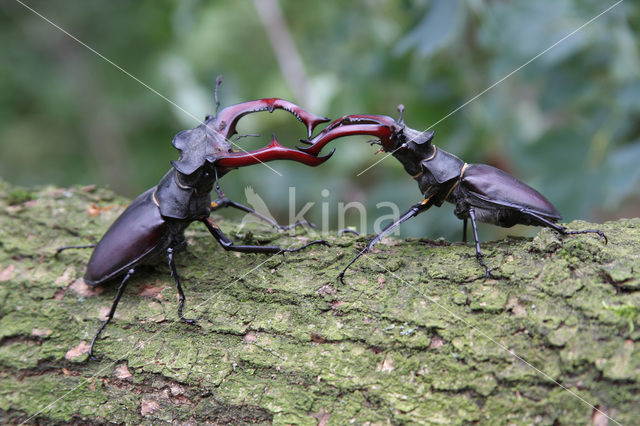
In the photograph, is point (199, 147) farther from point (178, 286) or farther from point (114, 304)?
point (114, 304)

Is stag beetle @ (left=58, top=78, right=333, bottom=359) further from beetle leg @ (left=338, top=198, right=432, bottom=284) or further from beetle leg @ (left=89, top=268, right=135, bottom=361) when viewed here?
beetle leg @ (left=338, top=198, right=432, bottom=284)

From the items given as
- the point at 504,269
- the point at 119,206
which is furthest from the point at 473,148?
the point at 119,206

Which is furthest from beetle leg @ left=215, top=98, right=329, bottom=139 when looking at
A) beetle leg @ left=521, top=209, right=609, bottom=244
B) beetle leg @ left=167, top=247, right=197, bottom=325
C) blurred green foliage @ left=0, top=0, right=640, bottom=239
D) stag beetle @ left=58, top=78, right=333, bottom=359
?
beetle leg @ left=521, top=209, right=609, bottom=244

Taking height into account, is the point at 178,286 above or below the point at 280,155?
below

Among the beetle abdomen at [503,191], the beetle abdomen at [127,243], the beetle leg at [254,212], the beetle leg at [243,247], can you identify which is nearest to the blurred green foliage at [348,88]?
the beetle abdomen at [503,191]

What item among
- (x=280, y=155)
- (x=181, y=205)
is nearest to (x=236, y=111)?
(x=280, y=155)

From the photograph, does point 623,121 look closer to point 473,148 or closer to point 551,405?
point 473,148

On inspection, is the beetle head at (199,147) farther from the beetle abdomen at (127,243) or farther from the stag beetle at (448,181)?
the stag beetle at (448,181)
